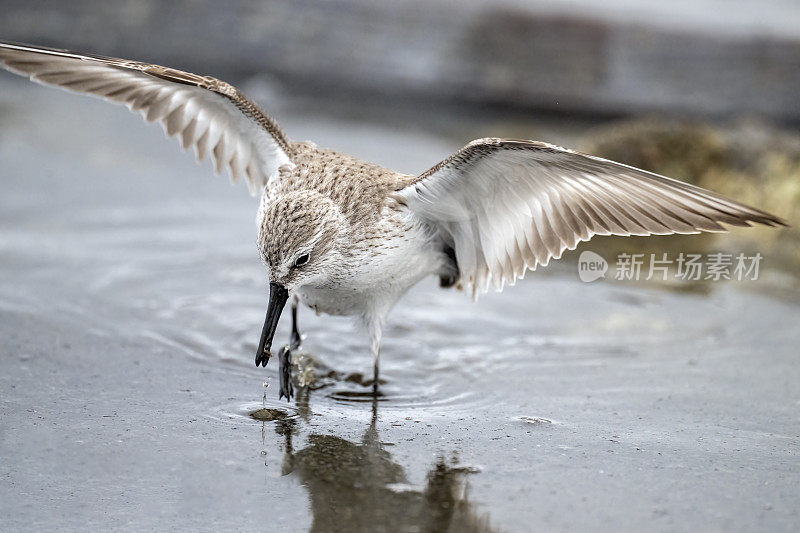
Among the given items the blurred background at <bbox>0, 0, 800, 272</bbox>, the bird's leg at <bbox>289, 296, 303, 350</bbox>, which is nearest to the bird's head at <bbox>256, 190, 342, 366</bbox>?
the bird's leg at <bbox>289, 296, 303, 350</bbox>

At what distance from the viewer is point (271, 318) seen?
462 cm

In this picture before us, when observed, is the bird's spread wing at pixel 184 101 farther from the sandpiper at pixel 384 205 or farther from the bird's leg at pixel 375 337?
the bird's leg at pixel 375 337

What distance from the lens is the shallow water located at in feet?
12.3

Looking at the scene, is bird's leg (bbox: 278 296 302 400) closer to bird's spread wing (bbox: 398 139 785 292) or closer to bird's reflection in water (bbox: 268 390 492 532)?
bird's reflection in water (bbox: 268 390 492 532)

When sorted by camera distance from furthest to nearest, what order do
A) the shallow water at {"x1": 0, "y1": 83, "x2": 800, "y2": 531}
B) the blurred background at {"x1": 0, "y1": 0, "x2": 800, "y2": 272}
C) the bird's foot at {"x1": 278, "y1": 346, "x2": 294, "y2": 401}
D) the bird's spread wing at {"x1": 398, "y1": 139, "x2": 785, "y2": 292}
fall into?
the blurred background at {"x1": 0, "y1": 0, "x2": 800, "y2": 272}
the bird's foot at {"x1": 278, "y1": 346, "x2": 294, "y2": 401}
the bird's spread wing at {"x1": 398, "y1": 139, "x2": 785, "y2": 292}
the shallow water at {"x1": 0, "y1": 83, "x2": 800, "y2": 531}

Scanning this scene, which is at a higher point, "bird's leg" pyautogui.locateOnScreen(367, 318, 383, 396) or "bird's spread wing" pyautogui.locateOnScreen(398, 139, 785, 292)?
"bird's spread wing" pyautogui.locateOnScreen(398, 139, 785, 292)

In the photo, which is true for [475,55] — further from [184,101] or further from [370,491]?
[370,491]

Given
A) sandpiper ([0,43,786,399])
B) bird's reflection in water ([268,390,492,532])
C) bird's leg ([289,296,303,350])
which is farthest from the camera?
bird's leg ([289,296,303,350])

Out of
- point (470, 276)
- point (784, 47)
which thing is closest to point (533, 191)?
point (470, 276)

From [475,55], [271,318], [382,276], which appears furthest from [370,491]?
[475,55]

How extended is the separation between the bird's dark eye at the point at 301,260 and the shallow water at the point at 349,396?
2.39 ft

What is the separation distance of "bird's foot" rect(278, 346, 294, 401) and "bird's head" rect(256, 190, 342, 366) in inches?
11.1

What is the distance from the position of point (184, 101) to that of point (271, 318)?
176 cm

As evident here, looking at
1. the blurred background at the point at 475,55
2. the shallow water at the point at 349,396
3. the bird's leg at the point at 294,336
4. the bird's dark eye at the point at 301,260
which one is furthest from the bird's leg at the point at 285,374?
the blurred background at the point at 475,55
